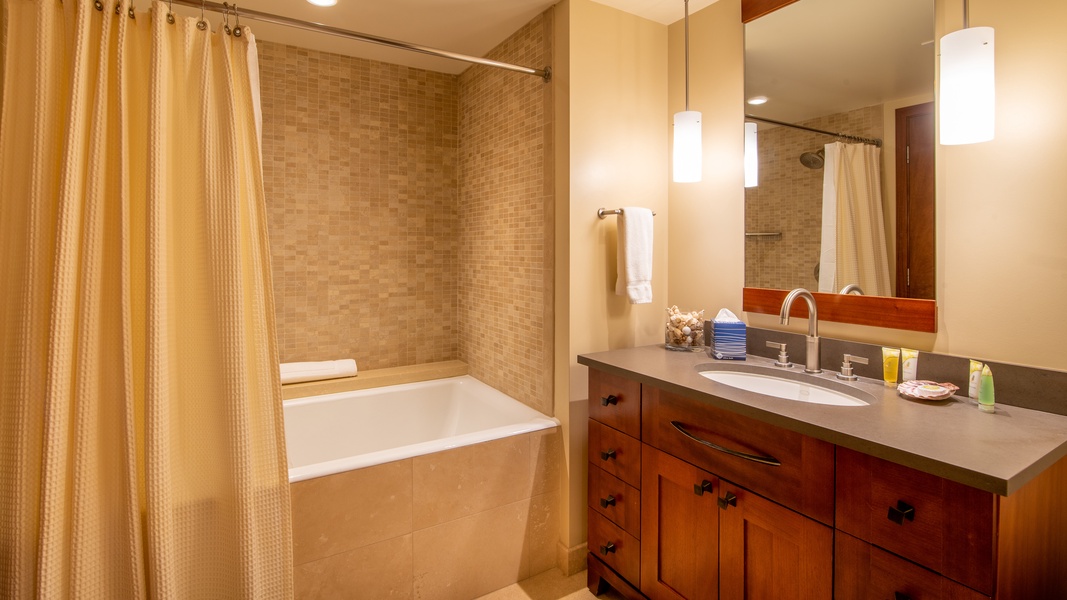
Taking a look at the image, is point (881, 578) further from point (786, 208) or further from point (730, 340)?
point (786, 208)

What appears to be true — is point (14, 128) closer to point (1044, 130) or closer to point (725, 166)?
point (725, 166)

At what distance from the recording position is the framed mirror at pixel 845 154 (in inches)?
63.2

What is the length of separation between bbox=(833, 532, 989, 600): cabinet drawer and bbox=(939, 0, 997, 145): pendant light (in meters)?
1.07

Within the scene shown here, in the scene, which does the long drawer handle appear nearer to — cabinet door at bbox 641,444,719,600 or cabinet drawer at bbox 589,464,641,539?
cabinet door at bbox 641,444,719,600

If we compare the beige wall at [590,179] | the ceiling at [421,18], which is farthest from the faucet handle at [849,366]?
the ceiling at [421,18]

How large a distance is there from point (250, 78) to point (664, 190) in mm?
1698

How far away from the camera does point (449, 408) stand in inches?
115

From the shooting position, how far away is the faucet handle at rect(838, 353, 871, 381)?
169 cm

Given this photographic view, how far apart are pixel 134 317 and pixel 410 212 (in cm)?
180

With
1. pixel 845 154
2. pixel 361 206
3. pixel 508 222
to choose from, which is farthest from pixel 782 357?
pixel 361 206

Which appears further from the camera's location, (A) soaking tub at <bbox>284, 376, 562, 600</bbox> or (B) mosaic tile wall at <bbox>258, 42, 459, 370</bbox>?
(B) mosaic tile wall at <bbox>258, 42, 459, 370</bbox>

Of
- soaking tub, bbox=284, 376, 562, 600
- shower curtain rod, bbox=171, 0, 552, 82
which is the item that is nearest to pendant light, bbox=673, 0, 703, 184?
shower curtain rod, bbox=171, 0, 552, 82

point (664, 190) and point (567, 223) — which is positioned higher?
point (664, 190)

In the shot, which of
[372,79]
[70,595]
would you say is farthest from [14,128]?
[372,79]
